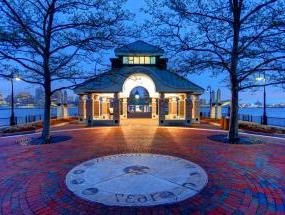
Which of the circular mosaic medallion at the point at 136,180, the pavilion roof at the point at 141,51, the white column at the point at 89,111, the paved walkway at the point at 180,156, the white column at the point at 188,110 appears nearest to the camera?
the paved walkway at the point at 180,156

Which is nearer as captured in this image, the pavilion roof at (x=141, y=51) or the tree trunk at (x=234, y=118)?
the tree trunk at (x=234, y=118)

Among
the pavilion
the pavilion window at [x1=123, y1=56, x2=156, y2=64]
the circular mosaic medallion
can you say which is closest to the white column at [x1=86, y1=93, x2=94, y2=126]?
the pavilion

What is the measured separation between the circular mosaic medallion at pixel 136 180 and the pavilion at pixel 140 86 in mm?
8411

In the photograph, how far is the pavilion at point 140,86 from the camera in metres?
20.1

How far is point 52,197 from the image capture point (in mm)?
4734

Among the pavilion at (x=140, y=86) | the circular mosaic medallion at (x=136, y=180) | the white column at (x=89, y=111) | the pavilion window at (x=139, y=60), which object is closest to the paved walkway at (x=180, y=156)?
the circular mosaic medallion at (x=136, y=180)

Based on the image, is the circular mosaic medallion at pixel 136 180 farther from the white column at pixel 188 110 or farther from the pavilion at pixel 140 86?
the white column at pixel 188 110

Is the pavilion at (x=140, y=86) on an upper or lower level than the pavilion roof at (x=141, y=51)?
lower

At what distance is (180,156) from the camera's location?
8289mm

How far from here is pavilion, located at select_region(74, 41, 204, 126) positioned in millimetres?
20125

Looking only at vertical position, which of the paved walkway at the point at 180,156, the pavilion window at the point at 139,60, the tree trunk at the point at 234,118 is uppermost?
the pavilion window at the point at 139,60

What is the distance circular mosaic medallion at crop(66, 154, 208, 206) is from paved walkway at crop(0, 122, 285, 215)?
9.4 inches

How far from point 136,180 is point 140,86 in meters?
21.2

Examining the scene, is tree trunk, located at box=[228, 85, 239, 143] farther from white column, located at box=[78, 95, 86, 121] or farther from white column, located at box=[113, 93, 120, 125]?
white column, located at box=[78, 95, 86, 121]
